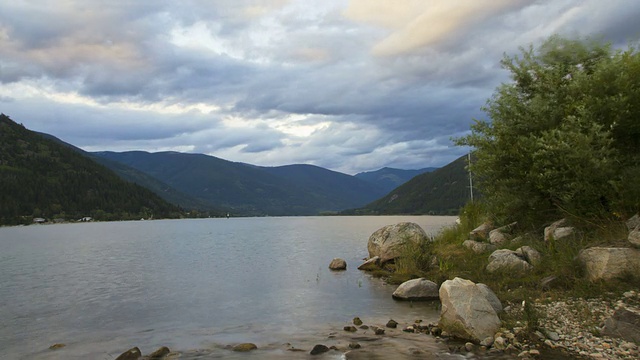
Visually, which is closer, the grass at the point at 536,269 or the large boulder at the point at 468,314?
the large boulder at the point at 468,314

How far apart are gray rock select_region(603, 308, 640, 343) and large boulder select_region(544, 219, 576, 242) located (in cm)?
837

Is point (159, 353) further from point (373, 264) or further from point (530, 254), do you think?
point (373, 264)

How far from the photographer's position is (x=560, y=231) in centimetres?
2072

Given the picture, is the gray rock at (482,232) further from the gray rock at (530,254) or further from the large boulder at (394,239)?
the gray rock at (530,254)

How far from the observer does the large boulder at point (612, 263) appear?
602 inches

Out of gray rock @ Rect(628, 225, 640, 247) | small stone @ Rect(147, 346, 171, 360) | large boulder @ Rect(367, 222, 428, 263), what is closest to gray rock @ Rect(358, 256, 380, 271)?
large boulder @ Rect(367, 222, 428, 263)

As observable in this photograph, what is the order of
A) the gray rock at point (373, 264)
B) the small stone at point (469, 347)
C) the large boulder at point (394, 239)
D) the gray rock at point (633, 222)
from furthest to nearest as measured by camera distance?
the gray rock at point (373, 264), the large boulder at point (394, 239), the gray rock at point (633, 222), the small stone at point (469, 347)

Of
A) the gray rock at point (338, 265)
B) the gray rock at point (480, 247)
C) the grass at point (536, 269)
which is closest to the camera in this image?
the grass at point (536, 269)

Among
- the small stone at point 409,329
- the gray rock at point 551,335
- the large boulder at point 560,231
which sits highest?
the large boulder at point 560,231

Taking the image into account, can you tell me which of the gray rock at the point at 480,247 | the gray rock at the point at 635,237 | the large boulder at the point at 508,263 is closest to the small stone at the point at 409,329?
the large boulder at the point at 508,263

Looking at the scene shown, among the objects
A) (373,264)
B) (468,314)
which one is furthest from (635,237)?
(373,264)

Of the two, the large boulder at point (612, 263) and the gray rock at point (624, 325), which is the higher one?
the large boulder at point (612, 263)

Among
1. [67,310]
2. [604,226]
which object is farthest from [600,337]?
[67,310]

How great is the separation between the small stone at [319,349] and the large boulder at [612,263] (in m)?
10.2
